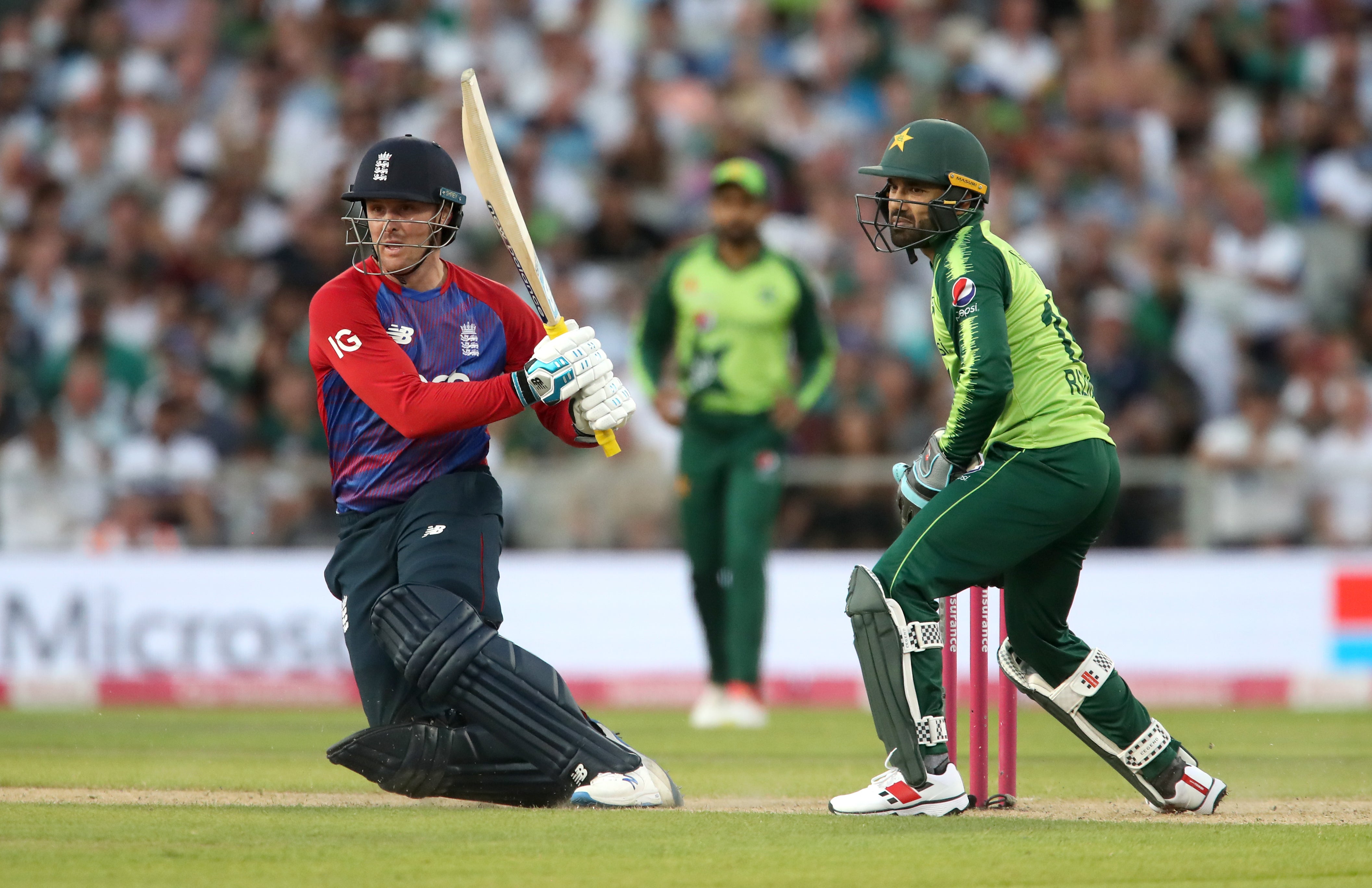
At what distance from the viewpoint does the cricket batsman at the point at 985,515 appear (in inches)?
206

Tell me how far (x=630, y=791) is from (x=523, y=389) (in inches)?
47.7

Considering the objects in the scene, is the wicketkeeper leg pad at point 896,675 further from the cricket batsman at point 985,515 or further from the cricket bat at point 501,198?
the cricket bat at point 501,198

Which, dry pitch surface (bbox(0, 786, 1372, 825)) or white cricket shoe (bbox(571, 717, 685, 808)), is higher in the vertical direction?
white cricket shoe (bbox(571, 717, 685, 808))

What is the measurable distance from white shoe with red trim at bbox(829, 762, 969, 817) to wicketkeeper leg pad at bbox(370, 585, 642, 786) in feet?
2.27

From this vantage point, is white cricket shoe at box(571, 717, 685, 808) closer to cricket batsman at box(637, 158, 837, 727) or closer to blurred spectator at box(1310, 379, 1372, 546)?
cricket batsman at box(637, 158, 837, 727)

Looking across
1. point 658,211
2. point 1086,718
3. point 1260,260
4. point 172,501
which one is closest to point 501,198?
point 1086,718

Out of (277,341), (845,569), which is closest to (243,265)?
(277,341)

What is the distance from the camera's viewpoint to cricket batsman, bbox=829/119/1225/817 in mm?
5242

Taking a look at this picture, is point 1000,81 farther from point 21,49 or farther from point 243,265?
point 21,49

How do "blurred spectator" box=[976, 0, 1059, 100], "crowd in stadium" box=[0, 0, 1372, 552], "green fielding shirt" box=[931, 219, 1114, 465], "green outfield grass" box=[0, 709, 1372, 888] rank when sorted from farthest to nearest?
"blurred spectator" box=[976, 0, 1059, 100] < "crowd in stadium" box=[0, 0, 1372, 552] < "green fielding shirt" box=[931, 219, 1114, 465] < "green outfield grass" box=[0, 709, 1372, 888]

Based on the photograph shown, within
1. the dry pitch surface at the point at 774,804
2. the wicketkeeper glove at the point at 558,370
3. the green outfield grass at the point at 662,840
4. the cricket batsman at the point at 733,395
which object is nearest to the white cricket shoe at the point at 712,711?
the cricket batsman at the point at 733,395

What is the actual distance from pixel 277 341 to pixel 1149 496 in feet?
18.5

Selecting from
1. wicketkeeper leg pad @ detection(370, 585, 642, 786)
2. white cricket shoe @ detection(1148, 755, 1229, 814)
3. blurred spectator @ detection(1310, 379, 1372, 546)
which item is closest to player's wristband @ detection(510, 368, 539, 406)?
wicketkeeper leg pad @ detection(370, 585, 642, 786)

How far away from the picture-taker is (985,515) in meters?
5.27
